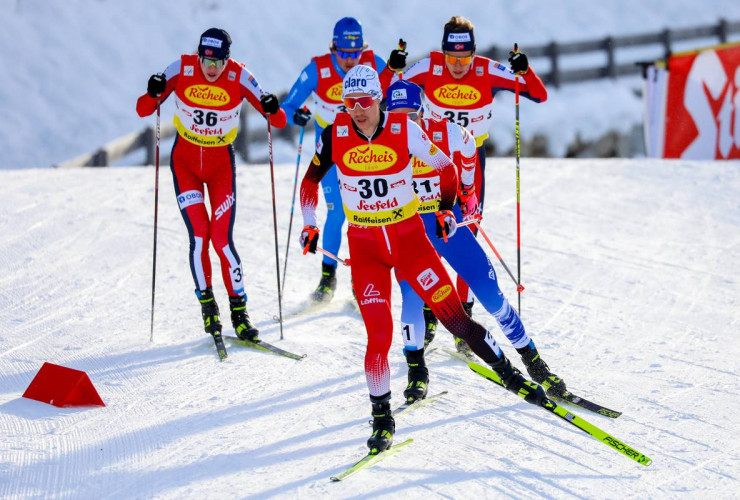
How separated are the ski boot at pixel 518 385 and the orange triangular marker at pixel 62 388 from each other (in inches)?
95.1

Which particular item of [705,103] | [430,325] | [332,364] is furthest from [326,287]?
[705,103]

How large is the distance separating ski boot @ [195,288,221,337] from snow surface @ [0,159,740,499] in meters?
0.19

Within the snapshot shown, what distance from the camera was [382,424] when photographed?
5094mm

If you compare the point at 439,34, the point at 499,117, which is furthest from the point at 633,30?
the point at 499,117

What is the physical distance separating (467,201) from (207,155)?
1961 millimetres

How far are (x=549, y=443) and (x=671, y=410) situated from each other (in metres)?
1.01

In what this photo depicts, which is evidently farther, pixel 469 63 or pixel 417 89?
pixel 469 63

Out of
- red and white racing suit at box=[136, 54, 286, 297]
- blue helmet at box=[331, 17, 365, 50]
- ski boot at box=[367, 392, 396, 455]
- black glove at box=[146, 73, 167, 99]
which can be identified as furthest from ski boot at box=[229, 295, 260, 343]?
blue helmet at box=[331, 17, 365, 50]

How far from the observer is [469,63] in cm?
690

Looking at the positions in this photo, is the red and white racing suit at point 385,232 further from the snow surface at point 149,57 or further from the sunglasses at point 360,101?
the snow surface at point 149,57

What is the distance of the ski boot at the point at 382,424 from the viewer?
504 cm

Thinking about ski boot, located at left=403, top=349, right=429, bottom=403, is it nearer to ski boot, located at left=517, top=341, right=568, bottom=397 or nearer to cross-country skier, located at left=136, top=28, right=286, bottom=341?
ski boot, located at left=517, top=341, right=568, bottom=397

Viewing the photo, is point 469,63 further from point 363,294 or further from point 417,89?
point 363,294

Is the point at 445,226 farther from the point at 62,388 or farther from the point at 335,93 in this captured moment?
the point at 335,93
